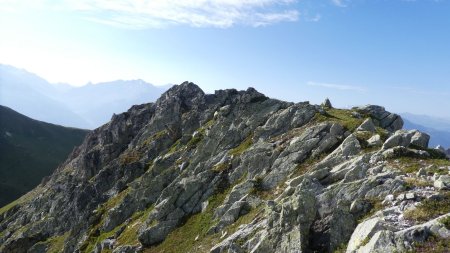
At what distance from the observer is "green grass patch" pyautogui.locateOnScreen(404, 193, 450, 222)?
23.3 meters

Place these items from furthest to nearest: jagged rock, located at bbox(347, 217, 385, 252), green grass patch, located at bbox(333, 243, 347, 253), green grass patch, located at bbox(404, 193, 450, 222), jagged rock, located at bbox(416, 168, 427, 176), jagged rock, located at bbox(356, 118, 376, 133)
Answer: jagged rock, located at bbox(356, 118, 376, 133) → jagged rock, located at bbox(416, 168, 427, 176) → green grass patch, located at bbox(333, 243, 347, 253) → green grass patch, located at bbox(404, 193, 450, 222) → jagged rock, located at bbox(347, 217, 385, 252)

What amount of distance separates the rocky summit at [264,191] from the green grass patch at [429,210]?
0.21 feet

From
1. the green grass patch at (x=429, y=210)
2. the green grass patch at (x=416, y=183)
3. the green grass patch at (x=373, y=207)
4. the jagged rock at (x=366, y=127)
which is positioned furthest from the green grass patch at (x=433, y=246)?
the jagged rock at (x=366, y=127)

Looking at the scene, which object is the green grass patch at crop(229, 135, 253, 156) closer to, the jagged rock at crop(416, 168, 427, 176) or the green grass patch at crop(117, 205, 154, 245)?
the green grass patch at crop(117, 205, 154, 245)

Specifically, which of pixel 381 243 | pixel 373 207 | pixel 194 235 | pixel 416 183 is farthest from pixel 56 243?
pixel 381 243

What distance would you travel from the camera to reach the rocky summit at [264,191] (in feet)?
82.9

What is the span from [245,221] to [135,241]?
20.5 metres

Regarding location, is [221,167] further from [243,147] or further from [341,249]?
[341,249]

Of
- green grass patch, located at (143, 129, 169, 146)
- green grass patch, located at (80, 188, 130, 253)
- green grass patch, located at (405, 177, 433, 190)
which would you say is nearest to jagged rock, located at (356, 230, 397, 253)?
green grass patch, located at (405, 177, 433, 190)

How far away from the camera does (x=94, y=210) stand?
80.3 metres

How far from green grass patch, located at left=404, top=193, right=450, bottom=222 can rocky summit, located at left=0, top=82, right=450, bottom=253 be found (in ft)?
0.21

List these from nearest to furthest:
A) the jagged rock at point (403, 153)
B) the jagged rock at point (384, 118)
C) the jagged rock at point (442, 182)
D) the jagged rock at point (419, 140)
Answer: the jagged rock at point (442, 182) < the jagged rock at point (403, 153) < the jagged rock at point (419, 140) < the jagged rock at point (384, 118)

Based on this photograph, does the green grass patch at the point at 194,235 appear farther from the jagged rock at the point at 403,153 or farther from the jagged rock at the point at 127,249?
the jagged rock at the point at 403,153

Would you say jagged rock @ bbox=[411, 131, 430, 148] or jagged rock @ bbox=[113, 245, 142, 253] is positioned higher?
jagged rock @ bbox=[411, 131, 430, 148]
